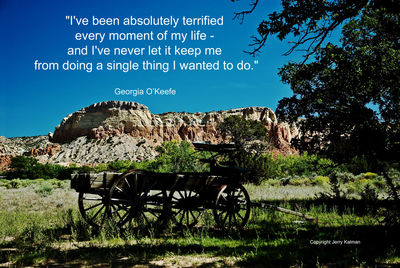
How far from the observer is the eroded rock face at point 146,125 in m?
104

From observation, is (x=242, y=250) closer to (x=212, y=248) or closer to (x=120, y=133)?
(x=212, y=248)

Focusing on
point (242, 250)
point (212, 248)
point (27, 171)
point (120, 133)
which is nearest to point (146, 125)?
point (120, 133)

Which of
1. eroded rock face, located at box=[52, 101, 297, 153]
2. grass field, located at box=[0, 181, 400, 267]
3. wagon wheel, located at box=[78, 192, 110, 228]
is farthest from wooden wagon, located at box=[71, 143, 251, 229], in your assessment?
eroded rock face, located at box=[52, 101, 297, 153]

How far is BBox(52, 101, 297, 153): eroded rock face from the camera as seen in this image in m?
104

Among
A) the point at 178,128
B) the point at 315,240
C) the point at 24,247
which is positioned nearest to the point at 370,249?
the point at 315,240

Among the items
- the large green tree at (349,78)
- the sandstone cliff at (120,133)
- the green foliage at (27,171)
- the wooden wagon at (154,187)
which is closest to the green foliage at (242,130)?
the large green tree at (349,78)

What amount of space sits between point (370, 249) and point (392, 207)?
1.19 metres

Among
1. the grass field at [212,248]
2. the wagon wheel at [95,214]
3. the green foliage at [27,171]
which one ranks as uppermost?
the green foliage at [27,171]

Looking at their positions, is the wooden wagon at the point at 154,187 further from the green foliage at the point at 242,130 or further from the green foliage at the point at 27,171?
the green foliage at the point at 27,171

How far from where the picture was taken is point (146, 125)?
355 ft

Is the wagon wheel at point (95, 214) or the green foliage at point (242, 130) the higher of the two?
the green foliage at point (242, 130)

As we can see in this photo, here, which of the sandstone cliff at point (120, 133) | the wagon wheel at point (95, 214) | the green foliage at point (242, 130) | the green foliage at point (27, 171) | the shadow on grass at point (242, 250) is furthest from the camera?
the sandstone cliff at point (120, 133)

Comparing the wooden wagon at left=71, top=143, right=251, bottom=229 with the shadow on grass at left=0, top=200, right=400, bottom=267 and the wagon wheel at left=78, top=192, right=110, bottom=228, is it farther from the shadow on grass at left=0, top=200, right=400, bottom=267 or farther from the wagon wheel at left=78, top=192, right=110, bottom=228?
the shadow on grass at left=0, top=200, right=400, bottom=267

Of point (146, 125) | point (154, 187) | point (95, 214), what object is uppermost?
point (146, 125)
